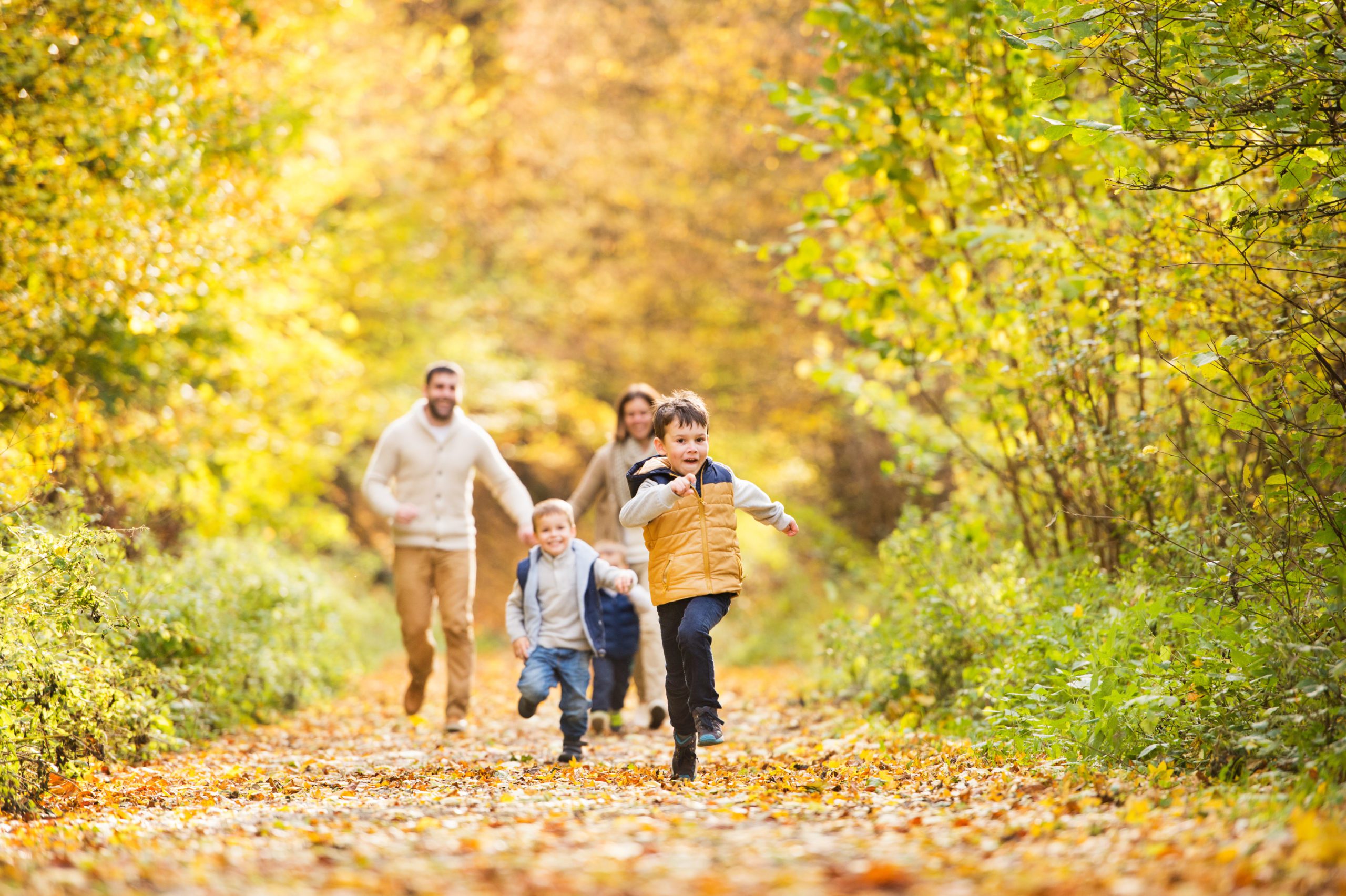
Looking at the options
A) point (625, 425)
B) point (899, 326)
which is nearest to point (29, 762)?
point (625, 425)

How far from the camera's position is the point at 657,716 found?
841cm

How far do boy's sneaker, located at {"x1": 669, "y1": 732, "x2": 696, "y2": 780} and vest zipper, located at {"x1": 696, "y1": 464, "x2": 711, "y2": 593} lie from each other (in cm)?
72

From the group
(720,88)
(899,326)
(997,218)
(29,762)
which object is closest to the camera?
(29,762)

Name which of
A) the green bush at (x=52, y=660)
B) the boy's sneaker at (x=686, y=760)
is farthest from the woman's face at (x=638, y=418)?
the green bush at (x=52, y=660)

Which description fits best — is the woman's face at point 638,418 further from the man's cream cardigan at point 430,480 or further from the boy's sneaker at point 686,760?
the boy's sneaker at point 686,760

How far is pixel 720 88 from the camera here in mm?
17797

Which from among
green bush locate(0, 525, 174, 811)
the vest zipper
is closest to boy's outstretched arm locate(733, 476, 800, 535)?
the vest zipper

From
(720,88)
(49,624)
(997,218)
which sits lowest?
(49,624)

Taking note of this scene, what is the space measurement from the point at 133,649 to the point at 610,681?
3079mm

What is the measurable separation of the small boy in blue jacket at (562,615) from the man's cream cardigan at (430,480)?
1.34m

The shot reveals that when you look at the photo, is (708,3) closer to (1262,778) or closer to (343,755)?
(343,755)

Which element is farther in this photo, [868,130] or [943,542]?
[943,542]

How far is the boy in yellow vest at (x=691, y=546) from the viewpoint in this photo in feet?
18.4

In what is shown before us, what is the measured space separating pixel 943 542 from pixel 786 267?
98.2 inches
